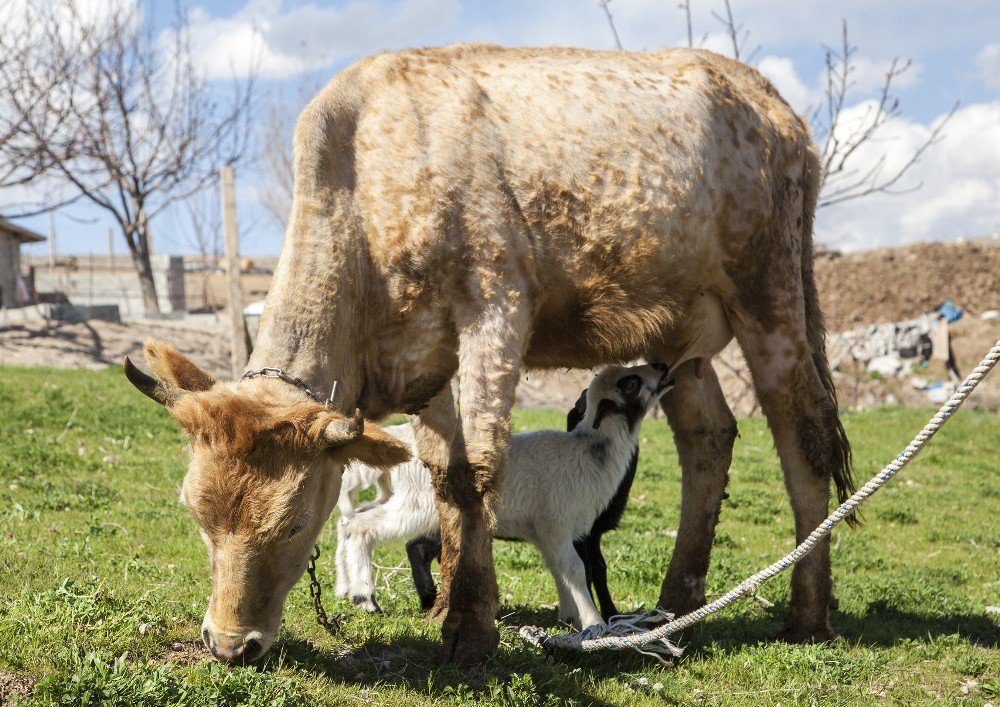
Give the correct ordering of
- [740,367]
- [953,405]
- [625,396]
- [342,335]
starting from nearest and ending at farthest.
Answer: [953,405] → [342,335] → [625,396] → [740,367]

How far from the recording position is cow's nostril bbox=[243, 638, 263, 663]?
11.5 feet

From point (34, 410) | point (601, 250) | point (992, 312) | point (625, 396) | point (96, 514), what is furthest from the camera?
point (992, 312)

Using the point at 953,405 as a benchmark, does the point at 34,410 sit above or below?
below

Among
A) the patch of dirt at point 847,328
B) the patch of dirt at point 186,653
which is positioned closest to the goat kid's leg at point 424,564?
the patch of dirt at point 186,653

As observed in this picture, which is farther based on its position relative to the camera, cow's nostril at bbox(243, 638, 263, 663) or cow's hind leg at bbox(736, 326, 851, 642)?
cow's hind leg at bbox(736, 326, 851, 642)

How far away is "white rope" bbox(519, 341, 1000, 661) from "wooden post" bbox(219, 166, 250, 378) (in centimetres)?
904

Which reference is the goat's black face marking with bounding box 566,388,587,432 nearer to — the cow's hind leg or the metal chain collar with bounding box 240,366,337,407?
the cow's hind leg

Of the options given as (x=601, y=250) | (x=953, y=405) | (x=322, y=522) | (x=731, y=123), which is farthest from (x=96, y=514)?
(x=953, y=405)

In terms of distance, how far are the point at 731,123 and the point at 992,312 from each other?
23.7 m

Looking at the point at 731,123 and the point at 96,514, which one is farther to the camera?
the point at 96,514

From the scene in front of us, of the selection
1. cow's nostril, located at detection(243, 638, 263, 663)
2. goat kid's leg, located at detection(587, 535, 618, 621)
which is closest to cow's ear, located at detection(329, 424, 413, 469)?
cow's nostril, located at detection(243, 638, 263, 663)

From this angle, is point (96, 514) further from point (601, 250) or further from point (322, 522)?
point (601, 250)

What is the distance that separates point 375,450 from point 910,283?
27.9m

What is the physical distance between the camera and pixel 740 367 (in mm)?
18734
